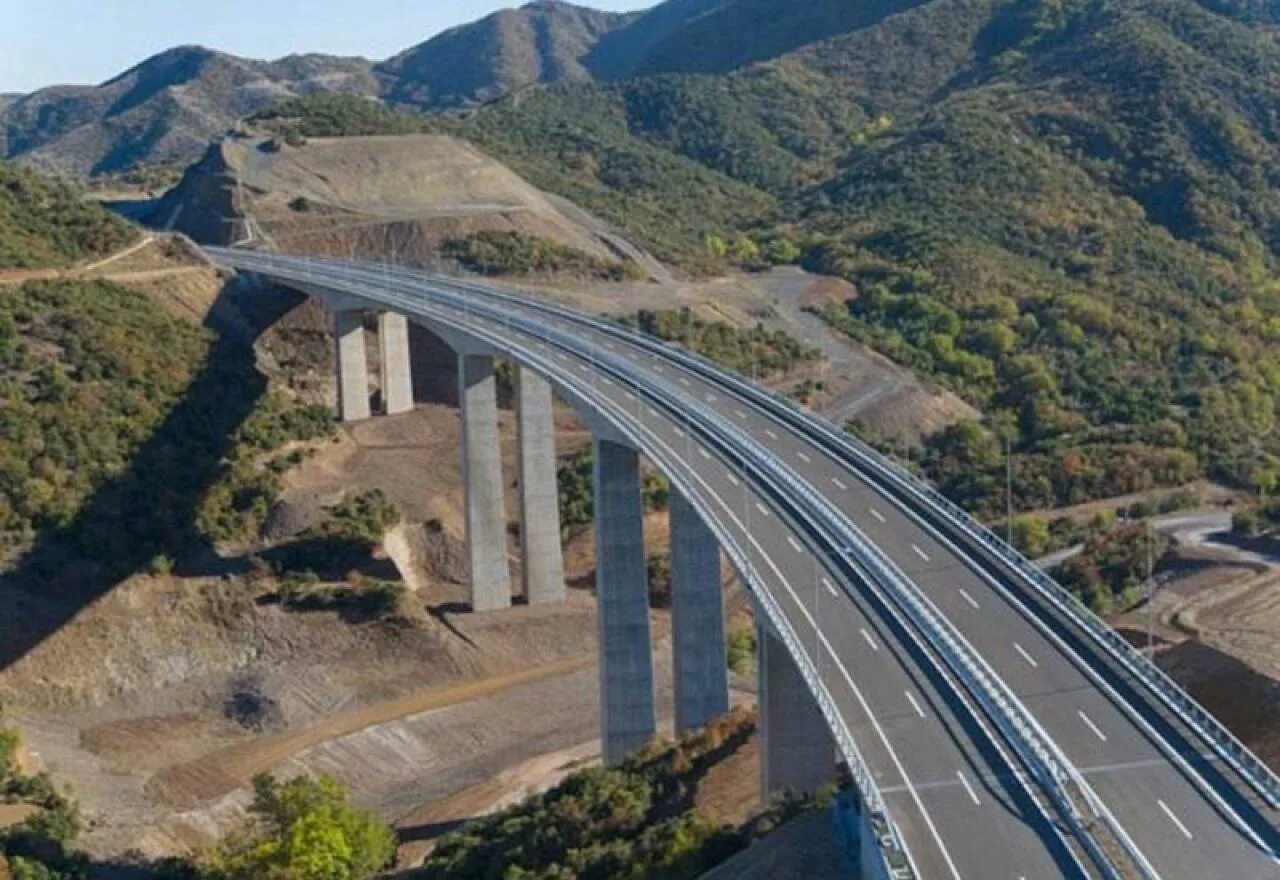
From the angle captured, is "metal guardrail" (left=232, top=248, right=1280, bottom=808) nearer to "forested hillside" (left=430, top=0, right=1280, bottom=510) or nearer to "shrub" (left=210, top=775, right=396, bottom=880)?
"shrub" (left=210, top=775, right=396, bottom=880)

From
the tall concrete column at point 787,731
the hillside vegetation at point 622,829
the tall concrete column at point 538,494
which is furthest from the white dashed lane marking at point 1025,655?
the tall concrete column at point 538,494

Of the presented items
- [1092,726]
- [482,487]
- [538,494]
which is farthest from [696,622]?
[482,487]

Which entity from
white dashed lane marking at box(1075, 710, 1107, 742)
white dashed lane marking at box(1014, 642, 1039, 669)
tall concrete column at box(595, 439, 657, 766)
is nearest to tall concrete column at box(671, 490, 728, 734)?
tall concrete column at box(595, 439, 657, 766)

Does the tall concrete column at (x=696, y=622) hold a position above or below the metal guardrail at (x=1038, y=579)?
below

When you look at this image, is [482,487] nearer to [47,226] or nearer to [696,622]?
[696,622]

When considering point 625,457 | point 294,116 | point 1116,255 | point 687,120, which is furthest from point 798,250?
point 625,457

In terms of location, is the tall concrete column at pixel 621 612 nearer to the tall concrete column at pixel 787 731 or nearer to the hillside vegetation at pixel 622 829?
the hillside vegetation at pixel 622 829
